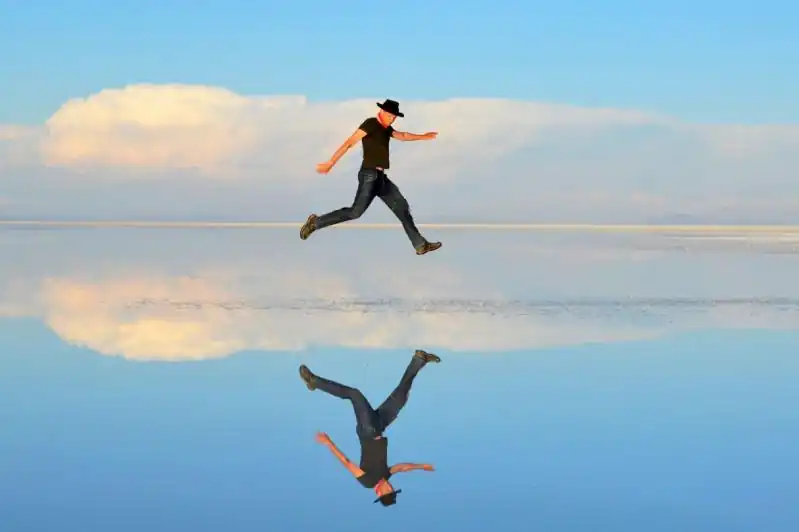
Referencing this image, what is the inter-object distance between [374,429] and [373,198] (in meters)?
4.83

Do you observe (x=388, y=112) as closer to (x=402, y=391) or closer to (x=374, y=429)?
(x=402, y=391)

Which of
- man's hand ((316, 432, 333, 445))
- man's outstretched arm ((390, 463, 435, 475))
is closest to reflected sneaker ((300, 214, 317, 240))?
man's hand ((316, 432, 333, 445))

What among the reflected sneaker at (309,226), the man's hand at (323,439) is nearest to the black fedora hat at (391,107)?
the reflected sneaker at (309,226)

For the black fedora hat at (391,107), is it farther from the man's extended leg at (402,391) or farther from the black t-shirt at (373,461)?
the black t-shirt at (373,461)

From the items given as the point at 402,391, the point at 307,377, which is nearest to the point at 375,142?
the point at 307,377

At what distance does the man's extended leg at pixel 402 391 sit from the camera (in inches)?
179

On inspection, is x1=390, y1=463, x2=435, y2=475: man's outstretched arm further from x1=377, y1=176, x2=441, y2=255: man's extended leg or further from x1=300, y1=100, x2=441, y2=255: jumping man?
x1=377, y1=176, x2=441, y2=255: man's extended leg

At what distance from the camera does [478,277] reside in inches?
487

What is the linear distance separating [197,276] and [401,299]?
3856 millimetres

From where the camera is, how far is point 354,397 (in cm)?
494

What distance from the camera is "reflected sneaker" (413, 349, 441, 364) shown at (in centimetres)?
604

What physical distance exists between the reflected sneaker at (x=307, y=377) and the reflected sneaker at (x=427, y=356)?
0.78 metres

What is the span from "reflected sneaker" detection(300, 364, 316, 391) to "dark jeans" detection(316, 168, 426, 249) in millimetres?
3147

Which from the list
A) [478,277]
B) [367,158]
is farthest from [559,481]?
[478,277]
